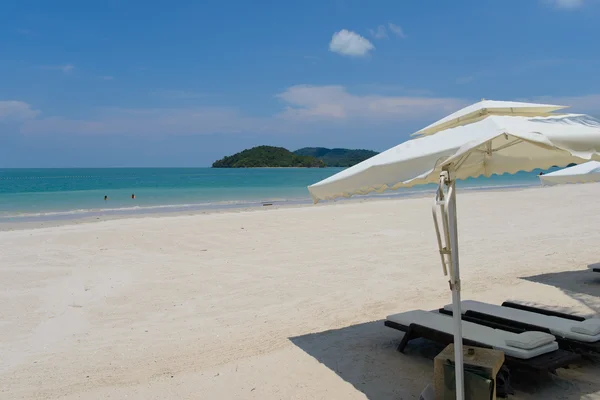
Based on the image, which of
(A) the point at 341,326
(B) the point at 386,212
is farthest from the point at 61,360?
(B) the point at 386,212

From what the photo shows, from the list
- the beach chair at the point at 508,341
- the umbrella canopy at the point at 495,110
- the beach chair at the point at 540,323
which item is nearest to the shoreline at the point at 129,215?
the beach chair at the point at 508,341

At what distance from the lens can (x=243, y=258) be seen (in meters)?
9.41

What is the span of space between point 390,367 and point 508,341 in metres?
0.99

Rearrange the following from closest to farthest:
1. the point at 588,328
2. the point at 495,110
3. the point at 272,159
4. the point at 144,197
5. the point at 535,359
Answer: the point at 495,110 → the point at 535,359 → the point at 588,328 → the point at 144,197 → the point at 272,159

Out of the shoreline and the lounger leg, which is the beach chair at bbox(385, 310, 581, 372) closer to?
the lounger leg

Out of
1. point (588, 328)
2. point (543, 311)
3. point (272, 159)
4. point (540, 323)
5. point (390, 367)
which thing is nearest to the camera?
point (588, 328)

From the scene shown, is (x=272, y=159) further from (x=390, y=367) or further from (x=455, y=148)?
(x=455, y=148)

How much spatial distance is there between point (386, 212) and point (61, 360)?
42.5ft

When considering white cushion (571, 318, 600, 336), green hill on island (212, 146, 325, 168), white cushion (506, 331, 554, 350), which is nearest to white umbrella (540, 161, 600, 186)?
white cushion (571, 318, 600, 336)

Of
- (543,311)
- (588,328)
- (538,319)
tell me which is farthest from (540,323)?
(543,311)

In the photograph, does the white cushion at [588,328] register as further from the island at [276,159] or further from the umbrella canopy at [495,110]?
the island at [276,159]

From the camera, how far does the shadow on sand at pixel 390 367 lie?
372cm

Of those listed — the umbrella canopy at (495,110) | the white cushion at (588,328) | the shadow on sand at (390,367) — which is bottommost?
the shadow on sand at (390,367)

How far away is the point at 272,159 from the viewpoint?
14262cm
